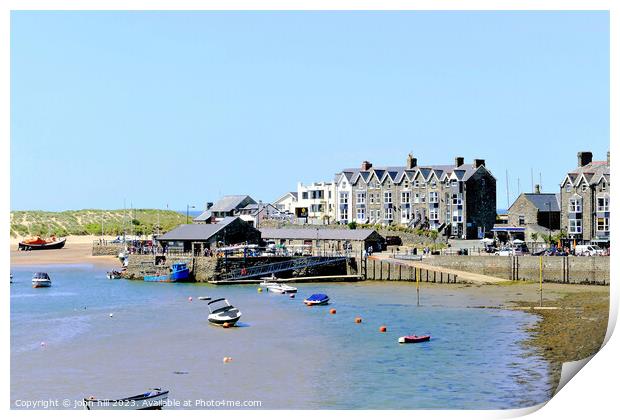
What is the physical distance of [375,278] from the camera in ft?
161

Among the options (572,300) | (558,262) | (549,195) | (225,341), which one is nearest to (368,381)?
(225,341)

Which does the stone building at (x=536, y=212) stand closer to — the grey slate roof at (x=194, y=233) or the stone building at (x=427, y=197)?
the stone building at (x=427, y=197)

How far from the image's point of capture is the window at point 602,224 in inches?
2023

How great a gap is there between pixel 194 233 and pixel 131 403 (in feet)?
107

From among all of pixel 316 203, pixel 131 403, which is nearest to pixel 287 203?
pixel 316 203

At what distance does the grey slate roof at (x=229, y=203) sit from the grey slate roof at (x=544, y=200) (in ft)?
75.5

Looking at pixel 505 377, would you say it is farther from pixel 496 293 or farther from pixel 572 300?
pixel 496 293

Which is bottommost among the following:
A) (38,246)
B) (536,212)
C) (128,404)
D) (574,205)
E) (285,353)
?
(128,404)

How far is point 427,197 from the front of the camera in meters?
63.7

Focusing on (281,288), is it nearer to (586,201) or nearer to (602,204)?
(586,201)

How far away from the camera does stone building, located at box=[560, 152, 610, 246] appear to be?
51.3 m

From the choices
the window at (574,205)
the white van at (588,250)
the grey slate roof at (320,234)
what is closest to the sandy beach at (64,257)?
the grey slate roof at (320,234)

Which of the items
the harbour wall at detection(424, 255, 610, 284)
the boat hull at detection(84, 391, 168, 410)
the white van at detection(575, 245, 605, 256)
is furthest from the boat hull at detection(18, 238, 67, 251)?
the boat hull at detection(84, 391, 168, 410)

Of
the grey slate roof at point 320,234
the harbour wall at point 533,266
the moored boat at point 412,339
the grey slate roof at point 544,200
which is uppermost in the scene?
the grey slate roof at point 544,200
